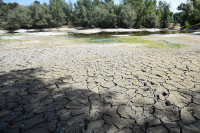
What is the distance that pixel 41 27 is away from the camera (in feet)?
175

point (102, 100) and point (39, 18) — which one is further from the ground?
point (39, 18)

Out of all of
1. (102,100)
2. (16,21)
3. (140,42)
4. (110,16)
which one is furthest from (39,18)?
(102,100)

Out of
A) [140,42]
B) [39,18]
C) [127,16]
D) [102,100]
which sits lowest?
[102,100]

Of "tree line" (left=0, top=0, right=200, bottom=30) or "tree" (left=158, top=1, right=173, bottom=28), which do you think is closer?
"tree line" (left=0, top=0, right=200, bottom=30)

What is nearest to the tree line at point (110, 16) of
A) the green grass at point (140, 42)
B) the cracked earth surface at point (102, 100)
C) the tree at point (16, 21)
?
the tree at point (16, 21)

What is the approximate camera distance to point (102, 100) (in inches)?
122

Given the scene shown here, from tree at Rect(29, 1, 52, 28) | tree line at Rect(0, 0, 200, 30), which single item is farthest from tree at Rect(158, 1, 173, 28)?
tree at Rect(29, 1, 52, 28)

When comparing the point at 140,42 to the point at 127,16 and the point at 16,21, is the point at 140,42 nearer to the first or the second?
the point at 127,16

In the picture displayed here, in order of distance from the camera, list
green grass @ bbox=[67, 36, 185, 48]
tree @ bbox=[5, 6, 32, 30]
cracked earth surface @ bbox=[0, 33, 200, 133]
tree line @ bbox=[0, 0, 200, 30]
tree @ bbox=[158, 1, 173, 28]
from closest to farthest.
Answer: cracked earth surface @ bbox=[0, 33, 200, 133], green grass @ bbox=[67, 36, 185, 48], tree @ bbox=[5, 6, 32, 30], tree line @ bbox=[0, 0, 200, 30], tree @ bbox=[158, 1, 173, 28]

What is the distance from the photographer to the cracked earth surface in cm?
232

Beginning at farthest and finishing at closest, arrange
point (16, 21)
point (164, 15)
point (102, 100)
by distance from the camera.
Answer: point (164, 15), point (16, 21), point (102, 100)

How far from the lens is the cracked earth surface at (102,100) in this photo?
232 centimetres

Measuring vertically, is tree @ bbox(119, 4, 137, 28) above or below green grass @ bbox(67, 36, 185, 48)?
above

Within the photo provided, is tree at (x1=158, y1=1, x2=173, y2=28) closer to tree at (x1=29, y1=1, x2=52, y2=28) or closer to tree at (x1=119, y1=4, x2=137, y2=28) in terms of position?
tree at (x1=119, y1=4, x2=137, y2=28)
